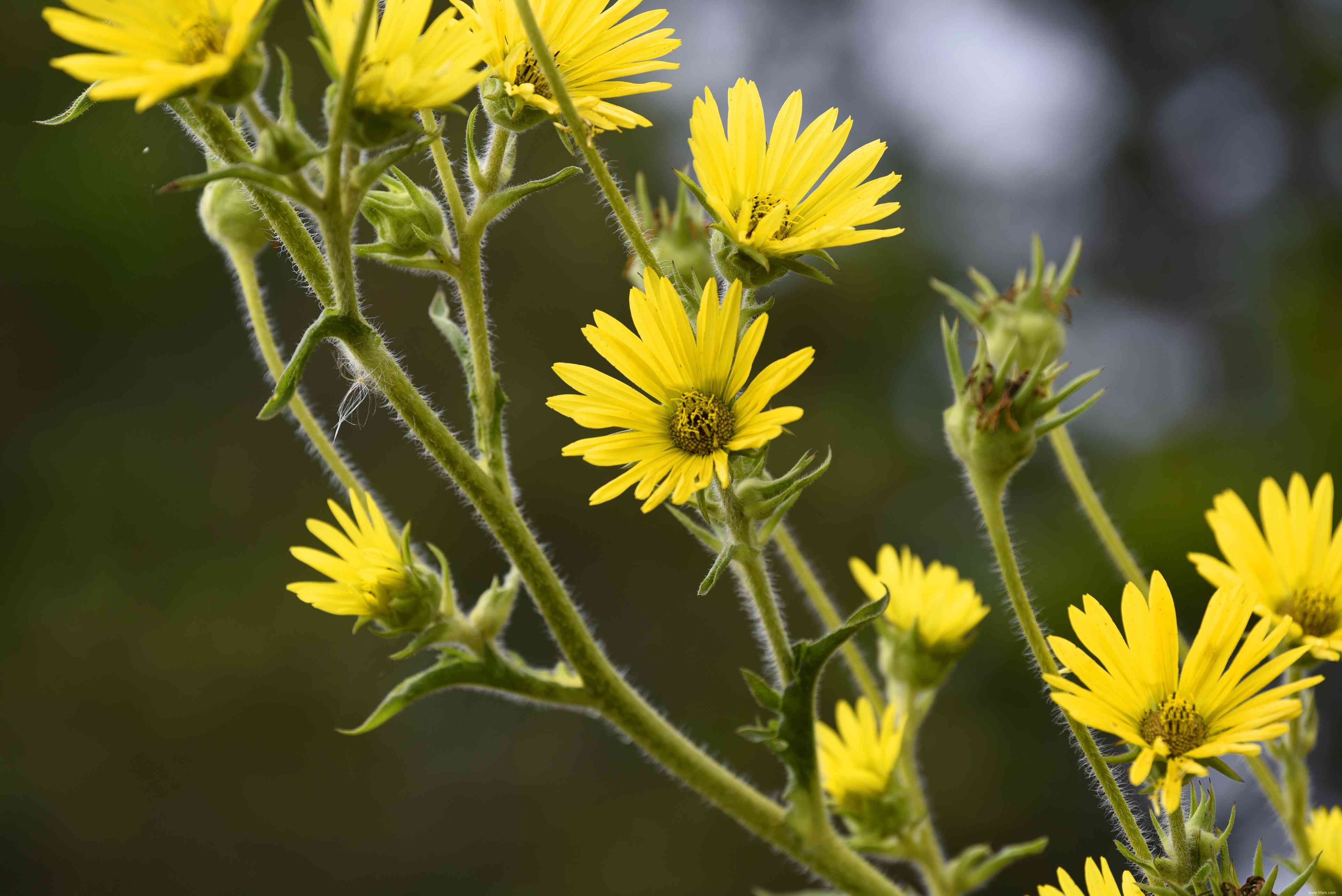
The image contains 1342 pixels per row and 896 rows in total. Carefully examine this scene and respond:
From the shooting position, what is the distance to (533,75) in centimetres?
45

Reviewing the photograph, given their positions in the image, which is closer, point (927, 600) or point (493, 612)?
point (493, 612)

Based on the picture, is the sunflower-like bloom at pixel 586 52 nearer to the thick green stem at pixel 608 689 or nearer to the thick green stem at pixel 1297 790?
the thick green stem at pixel 608 689

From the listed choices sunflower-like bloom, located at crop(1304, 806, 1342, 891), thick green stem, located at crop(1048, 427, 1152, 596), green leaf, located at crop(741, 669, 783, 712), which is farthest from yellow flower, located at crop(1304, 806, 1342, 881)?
green leaf, located at crop(741, 669, 783, 712)

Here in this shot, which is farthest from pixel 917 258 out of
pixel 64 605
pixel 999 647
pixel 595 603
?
pixel 64 605

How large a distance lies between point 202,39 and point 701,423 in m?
0.21

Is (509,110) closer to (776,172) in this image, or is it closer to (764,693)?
(776,172)

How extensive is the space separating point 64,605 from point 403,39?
108 inches

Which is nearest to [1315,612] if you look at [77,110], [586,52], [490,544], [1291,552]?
[1291,552]

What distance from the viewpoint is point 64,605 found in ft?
8.66

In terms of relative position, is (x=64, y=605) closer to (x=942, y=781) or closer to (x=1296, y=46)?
(x=942, y=781)

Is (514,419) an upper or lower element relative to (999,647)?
upper

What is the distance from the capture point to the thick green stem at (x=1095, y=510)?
47 cm

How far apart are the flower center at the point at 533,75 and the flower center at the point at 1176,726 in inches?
12.4

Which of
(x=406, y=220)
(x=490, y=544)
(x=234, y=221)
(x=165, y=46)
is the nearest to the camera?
(x=165, y=46)
